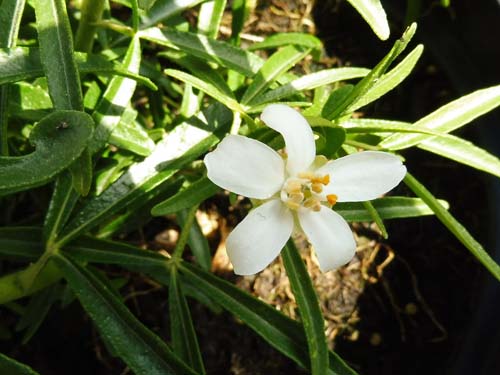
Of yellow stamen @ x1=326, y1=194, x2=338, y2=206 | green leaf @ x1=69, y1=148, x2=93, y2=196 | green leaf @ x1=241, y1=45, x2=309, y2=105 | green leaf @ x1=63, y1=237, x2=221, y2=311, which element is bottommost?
green leaf @ x1=63, y1=237, x2=221, y2=311

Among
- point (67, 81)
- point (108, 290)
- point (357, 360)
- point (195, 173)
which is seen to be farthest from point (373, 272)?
point (67, 81)

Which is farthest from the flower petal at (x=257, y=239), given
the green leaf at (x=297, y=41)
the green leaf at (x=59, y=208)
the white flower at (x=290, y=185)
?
the green leaf at (x=297, y=41)

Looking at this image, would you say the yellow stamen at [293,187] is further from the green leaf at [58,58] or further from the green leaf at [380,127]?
the green leaf at [58,58]

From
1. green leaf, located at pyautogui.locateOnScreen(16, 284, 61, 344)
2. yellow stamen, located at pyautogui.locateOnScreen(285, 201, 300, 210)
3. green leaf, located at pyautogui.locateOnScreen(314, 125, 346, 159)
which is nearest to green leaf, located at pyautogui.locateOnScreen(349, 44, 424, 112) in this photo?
green leaf, located at pyautogui.locateOnScreen(314, 125, 346, 159)

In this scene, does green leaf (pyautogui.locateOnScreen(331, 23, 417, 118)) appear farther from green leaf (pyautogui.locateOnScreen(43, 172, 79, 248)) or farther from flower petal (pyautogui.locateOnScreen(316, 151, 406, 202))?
green leaf (pyautogui.locateOnScreen(43, 172, 79, 248))

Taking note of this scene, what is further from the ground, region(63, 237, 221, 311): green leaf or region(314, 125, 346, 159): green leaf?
region(314, 125, 346, 159): green leaf

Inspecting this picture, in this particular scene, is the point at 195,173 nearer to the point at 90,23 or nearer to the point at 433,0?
the point at 90,23
